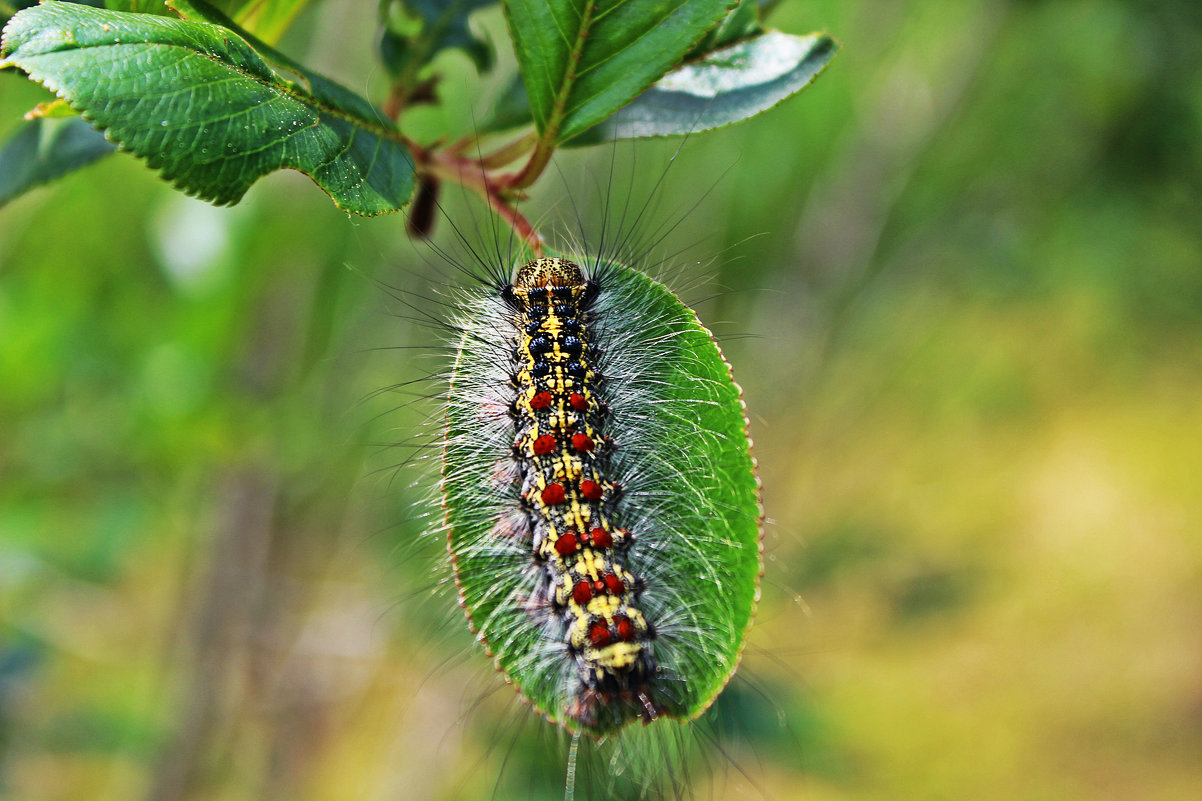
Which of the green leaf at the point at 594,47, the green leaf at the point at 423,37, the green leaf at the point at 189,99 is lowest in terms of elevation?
the green leaf at the point at 189,99

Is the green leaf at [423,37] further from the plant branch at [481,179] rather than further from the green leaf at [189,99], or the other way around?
the green leaf at [189,99]

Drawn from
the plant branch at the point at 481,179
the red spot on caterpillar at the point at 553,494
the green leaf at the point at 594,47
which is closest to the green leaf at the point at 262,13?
the plant branch at the point at 481,179

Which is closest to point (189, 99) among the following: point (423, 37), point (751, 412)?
point (423, 37)

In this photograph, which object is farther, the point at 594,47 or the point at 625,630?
the point at 625,630

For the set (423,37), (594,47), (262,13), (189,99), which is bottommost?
(189,99)

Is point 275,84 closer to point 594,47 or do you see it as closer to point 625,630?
point 594,47

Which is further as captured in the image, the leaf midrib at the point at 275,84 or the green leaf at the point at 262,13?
the green leaf at the point at 262,13

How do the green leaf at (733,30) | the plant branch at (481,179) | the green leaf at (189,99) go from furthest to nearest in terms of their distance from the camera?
the green leaf at (733,30), the plant branch at (481,179), the green leaf at (189,99)

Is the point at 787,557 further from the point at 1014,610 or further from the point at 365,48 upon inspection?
the point at 1014,610
